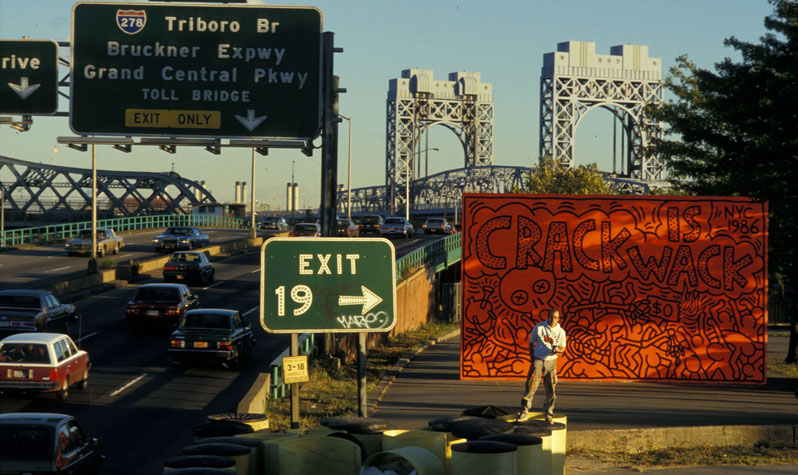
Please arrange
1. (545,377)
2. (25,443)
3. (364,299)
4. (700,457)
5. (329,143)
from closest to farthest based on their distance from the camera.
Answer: (364,299) < (25,443) < (700,457) < (545,377) < (329,143)

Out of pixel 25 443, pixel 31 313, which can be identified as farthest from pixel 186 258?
pixel 25 443

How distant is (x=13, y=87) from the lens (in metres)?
19.2

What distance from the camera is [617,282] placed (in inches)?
915

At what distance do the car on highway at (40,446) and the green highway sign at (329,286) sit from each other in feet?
12.2

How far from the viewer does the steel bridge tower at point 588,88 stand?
164500mm

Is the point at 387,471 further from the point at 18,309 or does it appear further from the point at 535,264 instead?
the point at 18,309

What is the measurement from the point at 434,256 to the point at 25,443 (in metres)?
37.6

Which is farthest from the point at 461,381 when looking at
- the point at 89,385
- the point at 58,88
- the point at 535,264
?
the point at 58,88

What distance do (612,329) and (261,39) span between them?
10.6 meters

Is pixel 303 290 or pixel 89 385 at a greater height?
pixel 303 290

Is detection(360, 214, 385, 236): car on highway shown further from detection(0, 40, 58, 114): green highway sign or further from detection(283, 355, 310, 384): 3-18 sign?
detection(283, 355, 310, 384): 3-18 sign

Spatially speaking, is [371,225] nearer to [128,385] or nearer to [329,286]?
[128,385]

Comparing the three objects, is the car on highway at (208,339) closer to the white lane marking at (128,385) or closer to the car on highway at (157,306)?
the white lane marking at (128,385)

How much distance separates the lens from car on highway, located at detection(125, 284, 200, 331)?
99.4ft
